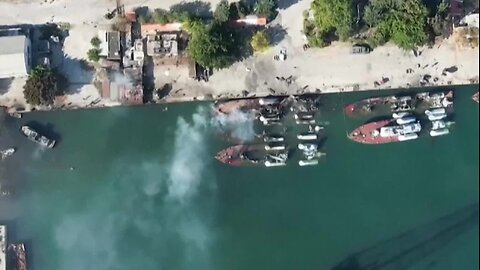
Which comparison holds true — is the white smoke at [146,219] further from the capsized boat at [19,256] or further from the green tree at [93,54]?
the green tree at [93,54]

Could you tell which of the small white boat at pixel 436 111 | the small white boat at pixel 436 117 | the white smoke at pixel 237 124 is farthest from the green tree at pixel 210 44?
the small white boat at pixel 436 117

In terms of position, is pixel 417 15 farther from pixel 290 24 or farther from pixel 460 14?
pixel 290 24

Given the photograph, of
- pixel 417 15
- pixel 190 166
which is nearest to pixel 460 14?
pixel 417 15

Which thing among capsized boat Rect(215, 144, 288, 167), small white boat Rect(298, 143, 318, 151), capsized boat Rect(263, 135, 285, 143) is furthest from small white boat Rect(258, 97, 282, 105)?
small white boat Rect(298, 143, 318, 151)

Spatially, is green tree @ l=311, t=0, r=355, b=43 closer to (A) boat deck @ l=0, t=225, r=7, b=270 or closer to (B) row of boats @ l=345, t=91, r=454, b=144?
(B) row of boats @ l=345, t=91, r=454, b=144

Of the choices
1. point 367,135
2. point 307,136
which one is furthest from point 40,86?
point 367,135
